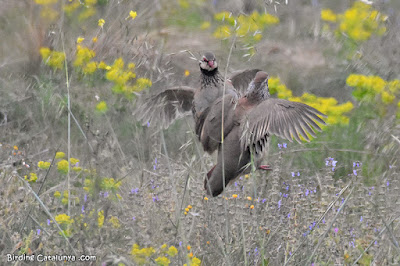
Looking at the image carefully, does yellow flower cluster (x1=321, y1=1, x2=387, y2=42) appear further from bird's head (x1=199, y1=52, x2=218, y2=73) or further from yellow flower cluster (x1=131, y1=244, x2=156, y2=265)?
yellow flower cluster (x1=131, y1=244, x2=156, y2=265)

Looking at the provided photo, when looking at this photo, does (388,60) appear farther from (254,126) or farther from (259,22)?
(254,126)

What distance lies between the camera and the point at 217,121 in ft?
14.5

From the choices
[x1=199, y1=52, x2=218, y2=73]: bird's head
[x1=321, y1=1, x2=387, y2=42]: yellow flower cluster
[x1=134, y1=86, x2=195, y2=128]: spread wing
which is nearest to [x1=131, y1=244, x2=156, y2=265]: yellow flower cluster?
[x1=199, y1=52, x2=218, y2=73]: bird's head

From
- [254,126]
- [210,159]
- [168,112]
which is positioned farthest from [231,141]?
[168,112]

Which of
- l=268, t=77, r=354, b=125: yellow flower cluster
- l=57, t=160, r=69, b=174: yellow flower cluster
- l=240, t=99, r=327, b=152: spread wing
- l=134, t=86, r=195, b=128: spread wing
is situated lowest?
l=268, t=77, r=354, b=125: yellow flower cluster

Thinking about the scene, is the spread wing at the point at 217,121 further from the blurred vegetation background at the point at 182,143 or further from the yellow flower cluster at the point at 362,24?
the yellow flower cluster at the point at 362,24

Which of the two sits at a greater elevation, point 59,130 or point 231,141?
point 231,141

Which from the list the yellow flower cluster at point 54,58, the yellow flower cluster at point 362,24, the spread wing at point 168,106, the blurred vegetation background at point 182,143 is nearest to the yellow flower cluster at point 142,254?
the blurred vegetation background at point 182,143

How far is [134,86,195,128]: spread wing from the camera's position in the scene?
5246mm

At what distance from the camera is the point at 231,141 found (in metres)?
4.37

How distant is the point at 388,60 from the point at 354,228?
2748mm

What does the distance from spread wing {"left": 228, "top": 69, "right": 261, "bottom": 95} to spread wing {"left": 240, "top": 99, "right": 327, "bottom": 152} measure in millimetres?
1206

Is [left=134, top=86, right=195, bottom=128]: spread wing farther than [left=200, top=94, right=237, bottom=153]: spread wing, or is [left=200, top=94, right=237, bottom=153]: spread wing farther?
[left=134, top=86, right=195, bottom=128]: spread wing

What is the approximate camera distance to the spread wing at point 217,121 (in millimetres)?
4383
